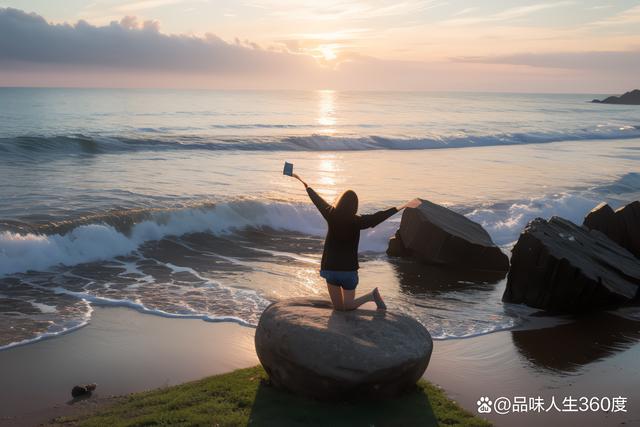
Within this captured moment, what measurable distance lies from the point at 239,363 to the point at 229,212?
11260 millimetres

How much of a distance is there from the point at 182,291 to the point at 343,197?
18.6 ft

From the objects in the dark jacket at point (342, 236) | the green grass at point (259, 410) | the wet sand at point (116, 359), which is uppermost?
the dark jacket at point (342, 236)

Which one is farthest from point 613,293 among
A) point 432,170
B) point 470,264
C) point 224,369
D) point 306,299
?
point 432,170

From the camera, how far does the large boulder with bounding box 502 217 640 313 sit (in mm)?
11570

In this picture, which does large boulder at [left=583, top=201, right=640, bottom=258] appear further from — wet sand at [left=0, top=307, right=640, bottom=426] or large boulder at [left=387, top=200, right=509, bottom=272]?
wet sand at [left=0, top=307, right=640, bottom=426]

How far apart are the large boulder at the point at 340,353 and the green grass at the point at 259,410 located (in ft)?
0.52

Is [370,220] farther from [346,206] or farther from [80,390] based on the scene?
[80,390]

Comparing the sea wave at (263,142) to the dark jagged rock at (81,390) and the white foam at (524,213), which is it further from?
the dark jagged rock at (81,390)

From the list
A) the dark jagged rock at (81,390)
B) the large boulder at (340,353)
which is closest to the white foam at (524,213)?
the large boulder at (340,353)

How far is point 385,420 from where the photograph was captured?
280 inches

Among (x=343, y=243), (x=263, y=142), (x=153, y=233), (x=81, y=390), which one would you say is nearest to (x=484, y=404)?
(x=343, y=243)

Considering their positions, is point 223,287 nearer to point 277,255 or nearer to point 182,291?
point 182,291

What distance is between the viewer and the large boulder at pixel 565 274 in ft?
38.0

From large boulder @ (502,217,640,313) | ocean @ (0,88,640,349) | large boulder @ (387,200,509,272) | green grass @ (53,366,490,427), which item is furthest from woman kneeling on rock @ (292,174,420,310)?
large boulder @ (387,200,509,272)
